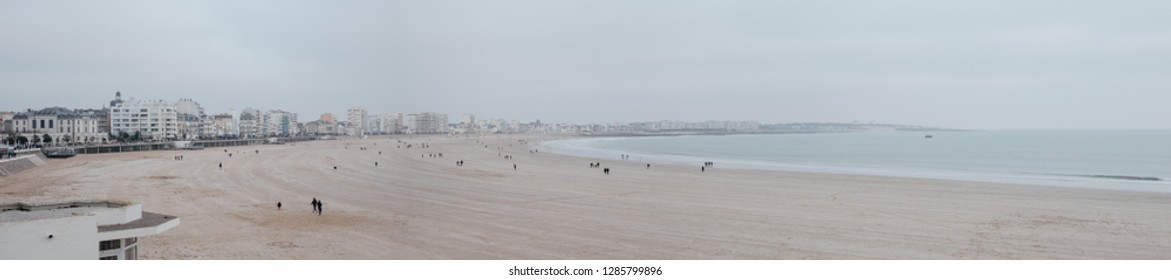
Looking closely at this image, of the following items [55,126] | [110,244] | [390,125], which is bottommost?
[110,244]

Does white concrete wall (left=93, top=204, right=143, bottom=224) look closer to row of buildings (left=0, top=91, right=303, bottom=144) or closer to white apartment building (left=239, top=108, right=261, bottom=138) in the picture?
row of buildings (left=0, top=91, right=303, bottom=144)

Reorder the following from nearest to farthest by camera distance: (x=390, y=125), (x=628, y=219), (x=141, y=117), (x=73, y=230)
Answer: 1. (x=73, y=230)
2. (x=628, y=219)
3. (x=141, y=117)
4. (x=390, y=125)

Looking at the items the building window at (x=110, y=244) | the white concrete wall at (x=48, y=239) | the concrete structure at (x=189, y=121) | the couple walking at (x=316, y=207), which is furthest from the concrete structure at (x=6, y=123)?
the white concrete wall at (x=48, y=239)

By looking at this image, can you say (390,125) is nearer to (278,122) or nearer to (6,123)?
(278,122)

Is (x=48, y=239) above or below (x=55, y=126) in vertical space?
below

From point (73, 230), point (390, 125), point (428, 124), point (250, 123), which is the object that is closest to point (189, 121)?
point (250, 123)

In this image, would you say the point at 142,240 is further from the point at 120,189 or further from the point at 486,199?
the point at 120,189

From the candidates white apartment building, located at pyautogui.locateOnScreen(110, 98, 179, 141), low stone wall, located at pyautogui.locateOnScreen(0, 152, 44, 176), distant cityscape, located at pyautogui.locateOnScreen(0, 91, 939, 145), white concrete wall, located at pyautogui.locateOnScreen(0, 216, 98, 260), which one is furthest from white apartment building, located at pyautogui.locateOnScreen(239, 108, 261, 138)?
white concrete wall, located at pyautogui.locateOnScreen(0, 216, 98, 260)
